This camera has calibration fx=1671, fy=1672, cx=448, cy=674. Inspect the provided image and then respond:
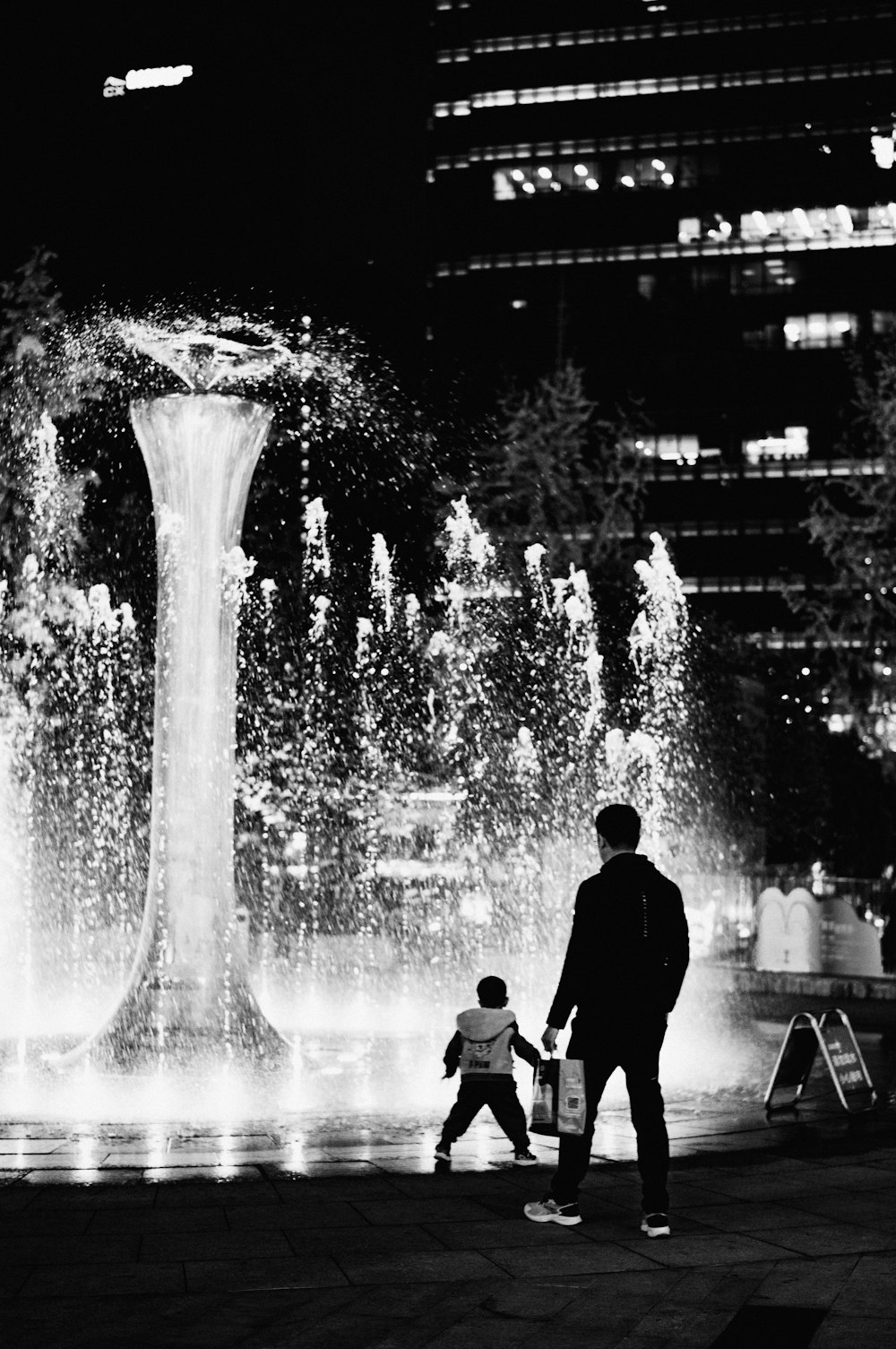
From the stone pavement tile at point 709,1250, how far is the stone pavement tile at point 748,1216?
0.63 feet

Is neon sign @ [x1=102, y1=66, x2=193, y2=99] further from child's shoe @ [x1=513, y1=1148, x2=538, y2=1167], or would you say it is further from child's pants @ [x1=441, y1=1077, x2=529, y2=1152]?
child's shoe @ [x1=513, y1=1148, x2=538, y2=1167]

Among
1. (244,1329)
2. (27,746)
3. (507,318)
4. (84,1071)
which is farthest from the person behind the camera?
(507,318)

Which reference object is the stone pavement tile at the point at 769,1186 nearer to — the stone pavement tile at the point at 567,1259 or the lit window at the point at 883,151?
the stone pavement tile at the point at 567,1259

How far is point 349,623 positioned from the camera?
34.0 meters

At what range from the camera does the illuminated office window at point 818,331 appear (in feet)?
290

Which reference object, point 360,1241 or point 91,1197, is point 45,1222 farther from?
point 360,1241

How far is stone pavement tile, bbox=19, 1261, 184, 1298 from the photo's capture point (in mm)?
5871

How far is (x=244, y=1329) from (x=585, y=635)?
1252 inches

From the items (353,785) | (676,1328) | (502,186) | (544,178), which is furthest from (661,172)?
(676,1328)

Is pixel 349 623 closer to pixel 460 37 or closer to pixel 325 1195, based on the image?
pixel 325 1195

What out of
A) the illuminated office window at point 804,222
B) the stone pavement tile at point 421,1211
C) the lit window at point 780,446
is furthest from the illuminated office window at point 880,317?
the stone pavement tile at point 421,1211

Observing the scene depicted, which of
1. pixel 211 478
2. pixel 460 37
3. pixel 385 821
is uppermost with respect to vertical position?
pixel 460 37

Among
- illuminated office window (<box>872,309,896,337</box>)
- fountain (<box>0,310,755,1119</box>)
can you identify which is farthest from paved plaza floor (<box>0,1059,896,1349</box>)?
illuminated office window (<box>872,309,896,337</box>)

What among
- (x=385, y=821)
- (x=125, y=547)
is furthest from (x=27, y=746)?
(x=385, y=821)
